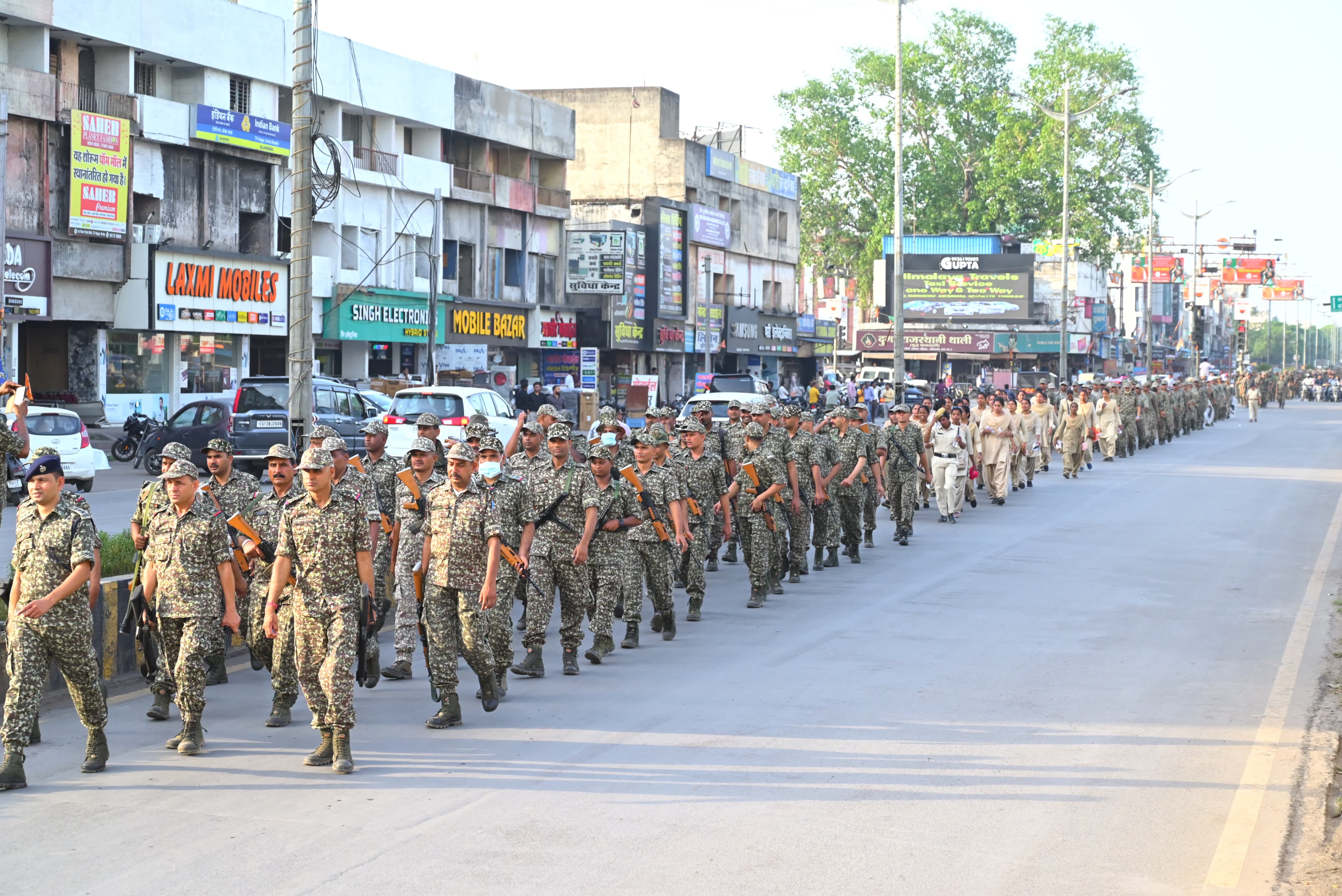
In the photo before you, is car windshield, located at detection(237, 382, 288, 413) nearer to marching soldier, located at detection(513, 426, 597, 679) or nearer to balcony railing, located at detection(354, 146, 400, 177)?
marching soldier, located at detection(513, 426, 597, 679)

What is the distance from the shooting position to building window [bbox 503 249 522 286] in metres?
49.4

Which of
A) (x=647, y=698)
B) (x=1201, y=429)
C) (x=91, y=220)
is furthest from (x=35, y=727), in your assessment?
(x=1201, y=429)

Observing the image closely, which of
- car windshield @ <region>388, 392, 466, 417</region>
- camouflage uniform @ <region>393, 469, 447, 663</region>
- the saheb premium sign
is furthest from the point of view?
the saheb premium sign

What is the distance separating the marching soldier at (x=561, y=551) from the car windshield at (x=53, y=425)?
45.5 feet

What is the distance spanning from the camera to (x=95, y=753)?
7.89 metres

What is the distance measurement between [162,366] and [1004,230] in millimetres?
55311

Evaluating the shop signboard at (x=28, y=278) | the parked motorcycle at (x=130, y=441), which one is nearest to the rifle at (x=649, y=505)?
the parked motorcycle at (x=130, y=441)

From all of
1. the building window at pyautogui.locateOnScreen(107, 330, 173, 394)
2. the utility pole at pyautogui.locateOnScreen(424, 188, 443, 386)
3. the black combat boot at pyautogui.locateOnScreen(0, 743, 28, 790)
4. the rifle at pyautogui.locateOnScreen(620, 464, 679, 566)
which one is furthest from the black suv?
the black combat boot at pyautogui.locateOnScreen(0, 743, 28, 790)

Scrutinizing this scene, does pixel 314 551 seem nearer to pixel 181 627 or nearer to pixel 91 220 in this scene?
pixel 181 627

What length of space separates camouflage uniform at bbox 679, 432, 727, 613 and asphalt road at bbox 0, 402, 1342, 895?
0.42m

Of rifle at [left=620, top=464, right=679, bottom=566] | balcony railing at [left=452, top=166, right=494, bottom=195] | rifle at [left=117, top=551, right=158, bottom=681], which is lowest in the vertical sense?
rifle at [left=117, top=551, right=158, bottom=681]

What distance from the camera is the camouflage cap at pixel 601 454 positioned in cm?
1099

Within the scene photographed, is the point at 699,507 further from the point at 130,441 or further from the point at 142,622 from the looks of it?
the point at 130,441

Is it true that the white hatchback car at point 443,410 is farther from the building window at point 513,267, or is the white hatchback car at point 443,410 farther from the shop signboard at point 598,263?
the shop signboard at point 598,263
